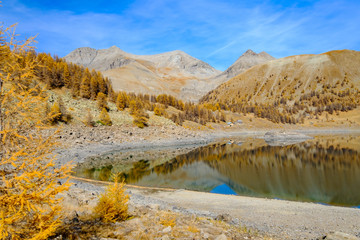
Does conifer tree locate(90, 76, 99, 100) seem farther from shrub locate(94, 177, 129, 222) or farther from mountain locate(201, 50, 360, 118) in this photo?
mountain locate(201, 50, 360, 118)

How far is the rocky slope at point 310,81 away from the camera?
5960 inches

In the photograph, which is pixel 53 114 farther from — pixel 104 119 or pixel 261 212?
pixel 104 119

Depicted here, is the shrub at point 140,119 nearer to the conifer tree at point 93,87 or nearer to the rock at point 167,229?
the conifer tree at point 93,87

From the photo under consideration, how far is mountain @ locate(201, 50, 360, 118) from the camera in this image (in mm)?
139875

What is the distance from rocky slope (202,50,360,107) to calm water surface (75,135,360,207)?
5123 inches

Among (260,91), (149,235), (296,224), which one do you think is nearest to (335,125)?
(260,91)

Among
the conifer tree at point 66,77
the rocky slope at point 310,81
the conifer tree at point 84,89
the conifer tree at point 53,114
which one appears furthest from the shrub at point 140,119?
the rocky slope at point 310,81

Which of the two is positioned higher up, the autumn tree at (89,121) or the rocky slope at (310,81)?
the rocky slope at (310,81)

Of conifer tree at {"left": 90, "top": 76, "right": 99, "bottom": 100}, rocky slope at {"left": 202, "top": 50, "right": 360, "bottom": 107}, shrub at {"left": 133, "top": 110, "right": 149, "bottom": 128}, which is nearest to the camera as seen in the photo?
shrub at {"left": 133, "top": 110, "right": 149, "bottom": 128}

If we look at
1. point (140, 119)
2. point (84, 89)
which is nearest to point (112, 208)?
point (140, 119)

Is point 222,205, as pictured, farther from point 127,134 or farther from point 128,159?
point 127,134

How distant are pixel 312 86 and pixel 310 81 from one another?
8168mm

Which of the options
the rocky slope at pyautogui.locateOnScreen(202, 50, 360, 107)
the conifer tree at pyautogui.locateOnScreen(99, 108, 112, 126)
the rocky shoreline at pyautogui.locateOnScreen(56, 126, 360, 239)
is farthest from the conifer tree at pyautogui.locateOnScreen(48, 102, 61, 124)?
the rocky slope at pyautogui.locateOnScreen(202, 50, 360, 107)

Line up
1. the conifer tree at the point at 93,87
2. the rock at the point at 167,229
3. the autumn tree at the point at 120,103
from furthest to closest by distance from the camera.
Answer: the autumn tree at the point at 120,103, the conifer tree at the point at 93,87, the rock at the point at 167,229
